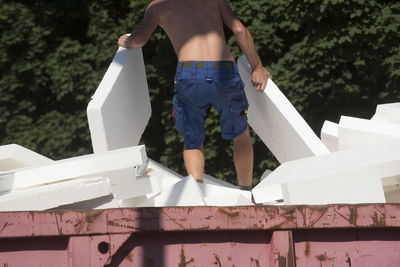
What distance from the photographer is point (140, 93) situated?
15.9ft

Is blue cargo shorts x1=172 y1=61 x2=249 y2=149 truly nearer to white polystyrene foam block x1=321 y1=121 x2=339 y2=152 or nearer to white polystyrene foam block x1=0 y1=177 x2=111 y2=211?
white polystyrene foam block x1=321 y1=121 x2=339 y2=152

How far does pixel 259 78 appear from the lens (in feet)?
13.2

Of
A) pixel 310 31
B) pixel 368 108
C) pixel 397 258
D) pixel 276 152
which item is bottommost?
pixel 397 258

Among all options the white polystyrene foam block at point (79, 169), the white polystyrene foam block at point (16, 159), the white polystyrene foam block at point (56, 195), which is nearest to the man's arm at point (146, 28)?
the white polystyrene foam block at point (16, 159)

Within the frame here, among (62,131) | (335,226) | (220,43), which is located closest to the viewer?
(335,226)

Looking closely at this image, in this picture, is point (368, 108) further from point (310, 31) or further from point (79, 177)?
point (79, 177)

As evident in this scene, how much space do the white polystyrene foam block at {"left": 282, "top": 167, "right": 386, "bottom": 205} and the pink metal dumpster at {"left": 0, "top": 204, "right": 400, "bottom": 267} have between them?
447mm

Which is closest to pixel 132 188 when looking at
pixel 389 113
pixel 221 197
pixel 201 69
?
pixel 221 197

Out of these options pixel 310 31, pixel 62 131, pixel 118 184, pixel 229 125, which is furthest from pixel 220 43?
pixel 62 131

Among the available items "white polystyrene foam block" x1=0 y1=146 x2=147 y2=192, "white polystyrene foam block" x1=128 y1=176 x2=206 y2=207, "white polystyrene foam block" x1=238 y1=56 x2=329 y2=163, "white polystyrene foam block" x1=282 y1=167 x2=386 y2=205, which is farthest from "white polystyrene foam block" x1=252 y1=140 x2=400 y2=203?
"white polystyrene foam block" x1=0 y1=146 x2=147 y2=192

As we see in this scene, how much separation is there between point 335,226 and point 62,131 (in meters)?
7.20

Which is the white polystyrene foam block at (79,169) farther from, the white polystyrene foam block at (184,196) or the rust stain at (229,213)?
the rust stain at (229,213)

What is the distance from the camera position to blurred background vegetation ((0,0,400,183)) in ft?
23.7

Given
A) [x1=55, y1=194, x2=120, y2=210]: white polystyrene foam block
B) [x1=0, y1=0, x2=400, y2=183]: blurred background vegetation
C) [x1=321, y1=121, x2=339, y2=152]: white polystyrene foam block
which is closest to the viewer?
[x1=55, y1=194, x2=120, y2=210]: white polystyrene foam block
